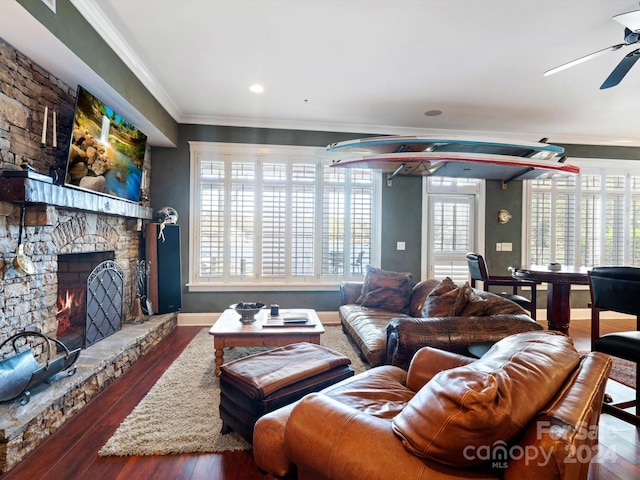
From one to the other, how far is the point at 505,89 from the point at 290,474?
13.4 ft

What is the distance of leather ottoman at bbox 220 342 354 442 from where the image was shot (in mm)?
1794

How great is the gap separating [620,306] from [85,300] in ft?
14.2

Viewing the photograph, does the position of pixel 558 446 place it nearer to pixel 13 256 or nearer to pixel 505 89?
pixel 13 256

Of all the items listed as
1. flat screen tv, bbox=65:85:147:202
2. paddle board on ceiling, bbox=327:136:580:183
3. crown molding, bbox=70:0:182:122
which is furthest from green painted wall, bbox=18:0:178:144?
paddle board on ceiling, bbox=327:136:580:183

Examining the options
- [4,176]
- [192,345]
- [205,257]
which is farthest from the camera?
[205,257]

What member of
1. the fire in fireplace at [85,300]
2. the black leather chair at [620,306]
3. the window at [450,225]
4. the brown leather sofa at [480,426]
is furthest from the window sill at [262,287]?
the brown leather sofa at [480,426]

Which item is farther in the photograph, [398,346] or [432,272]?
[432,272]

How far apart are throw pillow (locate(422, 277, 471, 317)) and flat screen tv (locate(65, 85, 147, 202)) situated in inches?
122

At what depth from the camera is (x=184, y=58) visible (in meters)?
3.09

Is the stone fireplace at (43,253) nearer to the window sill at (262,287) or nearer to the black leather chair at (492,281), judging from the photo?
the window sill at (262,287)

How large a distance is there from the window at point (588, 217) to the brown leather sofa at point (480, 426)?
4.79 metres

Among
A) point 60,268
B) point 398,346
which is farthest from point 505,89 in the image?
point 60,268

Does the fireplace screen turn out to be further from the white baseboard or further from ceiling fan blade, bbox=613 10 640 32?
ceiling fan blade, bbox=613 10 640 32

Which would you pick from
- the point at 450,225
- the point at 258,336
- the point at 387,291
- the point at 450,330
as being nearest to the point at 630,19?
the point at 450,330
